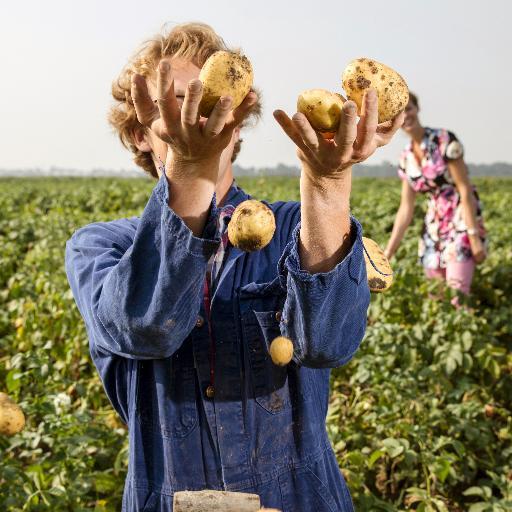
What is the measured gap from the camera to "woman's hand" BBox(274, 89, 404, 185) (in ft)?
3.29

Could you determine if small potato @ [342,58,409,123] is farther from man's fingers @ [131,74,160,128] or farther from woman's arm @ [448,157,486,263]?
woman's arm @ [448,157,486,263]

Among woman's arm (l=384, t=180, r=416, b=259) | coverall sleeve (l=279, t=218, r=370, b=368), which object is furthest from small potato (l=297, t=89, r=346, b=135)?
woman's arm (l=384, t=180, r=416, b=259)

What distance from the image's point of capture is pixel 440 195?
4.70 metres

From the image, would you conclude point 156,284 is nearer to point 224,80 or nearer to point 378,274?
point 224,80

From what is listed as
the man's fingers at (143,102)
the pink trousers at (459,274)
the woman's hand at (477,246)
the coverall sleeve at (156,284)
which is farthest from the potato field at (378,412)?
the man's fingers at (143,102)

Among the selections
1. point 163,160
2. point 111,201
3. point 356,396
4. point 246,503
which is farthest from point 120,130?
point 111,201

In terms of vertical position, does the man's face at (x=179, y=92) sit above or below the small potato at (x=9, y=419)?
above

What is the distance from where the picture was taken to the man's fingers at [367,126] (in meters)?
1.02

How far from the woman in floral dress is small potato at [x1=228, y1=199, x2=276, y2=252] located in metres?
3.34

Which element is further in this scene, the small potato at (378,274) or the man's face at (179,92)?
the small potato at (378,274)

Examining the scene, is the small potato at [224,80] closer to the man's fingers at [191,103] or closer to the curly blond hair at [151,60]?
the man's fingers at [191,103]

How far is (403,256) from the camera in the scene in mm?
6469

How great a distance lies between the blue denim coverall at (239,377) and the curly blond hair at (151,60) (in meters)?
0.28

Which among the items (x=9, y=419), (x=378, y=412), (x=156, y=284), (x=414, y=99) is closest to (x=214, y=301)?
(x=156, y=284)
